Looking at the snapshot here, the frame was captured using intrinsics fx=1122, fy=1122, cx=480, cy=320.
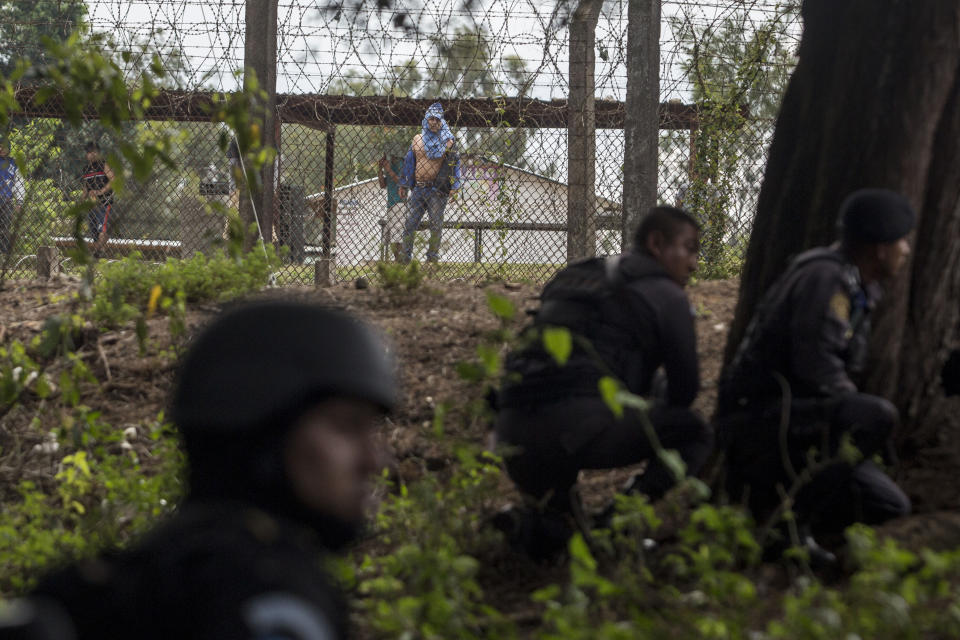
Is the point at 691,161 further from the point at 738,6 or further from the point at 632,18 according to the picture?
the point at 632,18

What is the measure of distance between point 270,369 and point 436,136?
21.5 feet

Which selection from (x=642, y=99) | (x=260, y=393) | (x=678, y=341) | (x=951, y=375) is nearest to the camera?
(x=260, y=393)

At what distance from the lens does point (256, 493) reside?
1.70m

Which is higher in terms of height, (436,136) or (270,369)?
(436,136)

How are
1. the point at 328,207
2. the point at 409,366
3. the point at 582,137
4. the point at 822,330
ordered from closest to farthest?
the point at 822,330, the point at 409,366, the point at 582,137, the point at 328,207

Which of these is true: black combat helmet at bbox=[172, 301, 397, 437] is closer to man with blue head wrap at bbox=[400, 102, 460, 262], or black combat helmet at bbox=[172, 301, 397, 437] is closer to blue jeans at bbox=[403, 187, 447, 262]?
man with blue head wrap at bbox=[400, 102, 460, 262]

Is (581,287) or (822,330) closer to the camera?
(822,330)

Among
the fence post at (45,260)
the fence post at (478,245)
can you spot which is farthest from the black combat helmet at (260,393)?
the fence post at (45,260)

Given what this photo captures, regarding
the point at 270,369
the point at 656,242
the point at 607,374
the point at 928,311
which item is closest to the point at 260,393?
the point at 270,369

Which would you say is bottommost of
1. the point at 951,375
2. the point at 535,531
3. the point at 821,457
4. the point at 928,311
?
the point at 535,531

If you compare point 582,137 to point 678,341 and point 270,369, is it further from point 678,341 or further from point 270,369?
point 270,369

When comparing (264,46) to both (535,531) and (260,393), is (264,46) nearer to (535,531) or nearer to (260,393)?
(535,531)

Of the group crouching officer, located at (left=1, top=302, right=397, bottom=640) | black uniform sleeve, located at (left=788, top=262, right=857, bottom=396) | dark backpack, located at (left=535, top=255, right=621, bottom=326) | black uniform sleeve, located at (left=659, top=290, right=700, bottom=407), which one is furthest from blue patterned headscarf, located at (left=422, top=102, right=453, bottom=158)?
crouching officer, located at (left=1, top=302, right=397, bottom=640)

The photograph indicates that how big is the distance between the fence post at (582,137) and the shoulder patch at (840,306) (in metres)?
3.82
